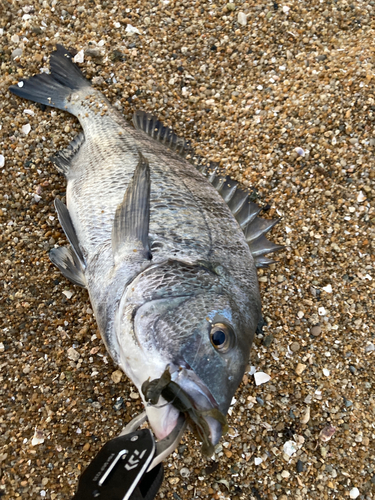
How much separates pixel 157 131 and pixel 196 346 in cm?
196

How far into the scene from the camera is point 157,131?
280cm

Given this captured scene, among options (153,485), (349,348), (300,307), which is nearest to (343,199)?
(300,307)

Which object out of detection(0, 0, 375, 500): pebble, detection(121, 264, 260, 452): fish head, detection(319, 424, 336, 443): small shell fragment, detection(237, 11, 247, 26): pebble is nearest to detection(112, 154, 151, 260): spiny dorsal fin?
detection(121, 264, 260, 452): fish head

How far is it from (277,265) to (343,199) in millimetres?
774

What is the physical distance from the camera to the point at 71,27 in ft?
10.2

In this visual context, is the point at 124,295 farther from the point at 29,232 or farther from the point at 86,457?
the point at 29,232

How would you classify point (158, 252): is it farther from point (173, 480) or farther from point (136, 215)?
point (173, 480)

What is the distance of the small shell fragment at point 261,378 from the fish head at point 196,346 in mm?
789

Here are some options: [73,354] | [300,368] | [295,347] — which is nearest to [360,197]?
[295,347]

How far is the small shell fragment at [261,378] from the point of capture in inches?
90.7

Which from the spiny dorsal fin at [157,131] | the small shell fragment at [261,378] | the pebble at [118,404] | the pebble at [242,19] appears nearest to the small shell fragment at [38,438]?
the pebble at [118,404]

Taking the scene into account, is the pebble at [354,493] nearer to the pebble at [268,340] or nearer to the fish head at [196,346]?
the pebble at [268,340]

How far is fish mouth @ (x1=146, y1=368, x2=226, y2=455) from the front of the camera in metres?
1.27

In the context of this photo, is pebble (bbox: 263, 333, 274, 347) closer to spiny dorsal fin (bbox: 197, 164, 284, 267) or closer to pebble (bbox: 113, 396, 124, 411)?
spiny dorsal fin (bbox: 197, 164, 284, 267)
